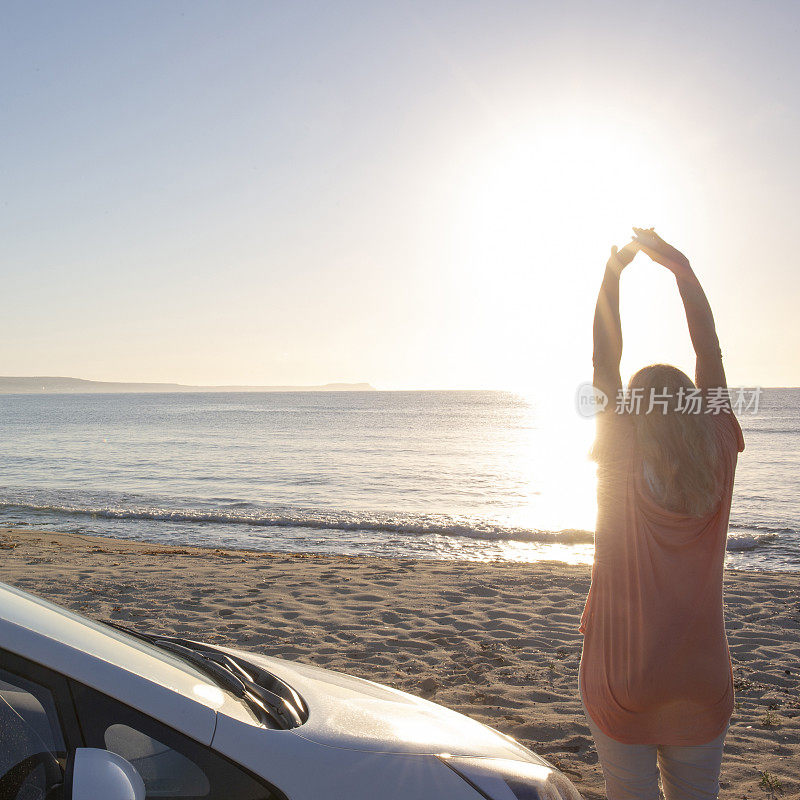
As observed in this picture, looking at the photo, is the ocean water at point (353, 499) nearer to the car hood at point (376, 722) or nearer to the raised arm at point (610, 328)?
the car hood at point (376, 722)

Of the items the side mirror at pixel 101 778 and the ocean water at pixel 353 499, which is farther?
the ocean water at pixel 353 499

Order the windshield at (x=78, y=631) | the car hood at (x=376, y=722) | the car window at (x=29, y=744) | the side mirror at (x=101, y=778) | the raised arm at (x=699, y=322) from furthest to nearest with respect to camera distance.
→ 1. the raised arm at (x=699, y=322)
2. the car hood at (x=376, y=722)
3. the windshield at (x=78, y=631)
4. the car window at (x=29, y=744)
5. the side mirror at (x=101, y=778)

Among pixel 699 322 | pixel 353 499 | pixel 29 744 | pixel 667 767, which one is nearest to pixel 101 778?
pixel 29 744

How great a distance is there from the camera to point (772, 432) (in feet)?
171

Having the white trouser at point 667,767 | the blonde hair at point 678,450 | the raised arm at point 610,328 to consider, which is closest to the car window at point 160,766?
the white trouser at point 667,767

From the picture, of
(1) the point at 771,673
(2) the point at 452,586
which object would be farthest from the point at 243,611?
(1) the point at 771,673

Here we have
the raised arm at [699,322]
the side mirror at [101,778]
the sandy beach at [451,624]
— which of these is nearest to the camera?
the side mirror at [101,778]

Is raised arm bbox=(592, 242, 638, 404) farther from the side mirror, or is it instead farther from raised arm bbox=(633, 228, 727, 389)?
the side mirror

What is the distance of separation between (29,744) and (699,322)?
7.81 ft

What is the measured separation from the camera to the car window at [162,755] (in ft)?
5.14

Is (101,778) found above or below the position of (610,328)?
below

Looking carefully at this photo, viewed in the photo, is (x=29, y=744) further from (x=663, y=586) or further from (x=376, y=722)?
(x=663, y=586)

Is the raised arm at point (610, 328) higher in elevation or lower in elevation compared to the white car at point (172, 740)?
higher

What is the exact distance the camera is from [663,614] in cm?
211
